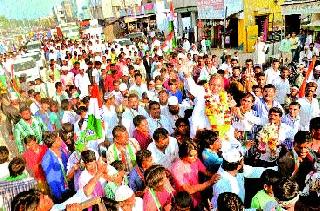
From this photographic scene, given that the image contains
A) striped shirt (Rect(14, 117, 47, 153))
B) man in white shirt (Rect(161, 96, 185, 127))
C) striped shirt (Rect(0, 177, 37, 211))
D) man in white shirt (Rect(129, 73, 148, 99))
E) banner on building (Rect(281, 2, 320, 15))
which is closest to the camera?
striped shirt (Rect(0, 177, 37, 211))

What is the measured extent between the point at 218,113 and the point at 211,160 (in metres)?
0.88

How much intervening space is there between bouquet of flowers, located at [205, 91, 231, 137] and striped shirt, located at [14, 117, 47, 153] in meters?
2.88

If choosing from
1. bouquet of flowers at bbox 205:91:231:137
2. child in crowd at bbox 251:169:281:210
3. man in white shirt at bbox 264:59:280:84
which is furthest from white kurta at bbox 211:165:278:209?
man in white shirt at bbox 264:59:280:84

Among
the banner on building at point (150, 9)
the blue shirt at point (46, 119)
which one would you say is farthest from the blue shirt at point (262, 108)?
the banner on building at point (150, 9)

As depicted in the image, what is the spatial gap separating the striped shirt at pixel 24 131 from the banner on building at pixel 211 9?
53.6 ft

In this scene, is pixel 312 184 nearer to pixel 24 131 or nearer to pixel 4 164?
pixel 4 164

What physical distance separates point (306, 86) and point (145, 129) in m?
2.94

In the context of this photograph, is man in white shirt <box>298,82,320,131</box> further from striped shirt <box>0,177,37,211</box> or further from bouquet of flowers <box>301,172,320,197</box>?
striped shirt <box>0,177,37,211</box>

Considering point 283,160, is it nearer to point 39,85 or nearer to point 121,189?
point 121,189

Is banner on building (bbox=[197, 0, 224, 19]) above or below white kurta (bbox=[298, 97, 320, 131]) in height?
above

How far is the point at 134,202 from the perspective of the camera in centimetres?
319

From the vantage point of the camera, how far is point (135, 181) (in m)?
4.09

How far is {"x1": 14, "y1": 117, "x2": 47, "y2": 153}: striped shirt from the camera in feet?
18.7

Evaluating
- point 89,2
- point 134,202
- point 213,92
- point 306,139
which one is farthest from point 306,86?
point 89,2
